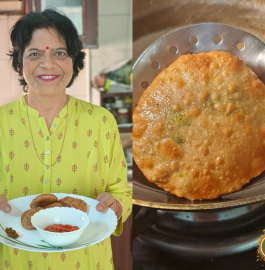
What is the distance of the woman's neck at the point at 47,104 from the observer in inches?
29.7

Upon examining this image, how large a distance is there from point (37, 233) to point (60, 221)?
65 mm

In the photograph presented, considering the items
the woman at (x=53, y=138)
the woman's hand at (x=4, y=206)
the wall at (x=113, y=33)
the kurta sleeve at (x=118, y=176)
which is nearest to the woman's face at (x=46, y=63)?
the woman at (x=53, y=138)

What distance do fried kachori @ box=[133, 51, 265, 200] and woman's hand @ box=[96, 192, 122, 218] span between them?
0.16 m

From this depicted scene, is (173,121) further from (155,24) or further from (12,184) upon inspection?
(12,184)

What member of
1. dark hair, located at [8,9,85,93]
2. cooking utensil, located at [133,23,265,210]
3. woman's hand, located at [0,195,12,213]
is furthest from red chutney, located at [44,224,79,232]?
dark hair, located at [8,9,85,93]

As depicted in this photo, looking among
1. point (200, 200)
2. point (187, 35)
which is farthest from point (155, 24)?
point (200, 200)

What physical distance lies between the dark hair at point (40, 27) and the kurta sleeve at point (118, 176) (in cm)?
21

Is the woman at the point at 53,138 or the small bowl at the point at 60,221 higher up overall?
the woman at the point at 53,138

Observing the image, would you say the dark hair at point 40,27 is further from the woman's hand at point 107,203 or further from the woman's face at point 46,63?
the woman's hand at point 107,203

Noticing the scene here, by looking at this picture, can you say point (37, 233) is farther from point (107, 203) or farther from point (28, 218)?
point (107, 203)

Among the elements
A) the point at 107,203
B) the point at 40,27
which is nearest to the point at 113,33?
the point at 40,27

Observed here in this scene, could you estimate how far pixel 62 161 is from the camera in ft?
2.60

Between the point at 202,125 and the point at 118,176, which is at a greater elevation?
the point at 202,125

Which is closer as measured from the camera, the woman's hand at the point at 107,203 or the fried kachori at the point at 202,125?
the woman's hand at the point at 107,203
